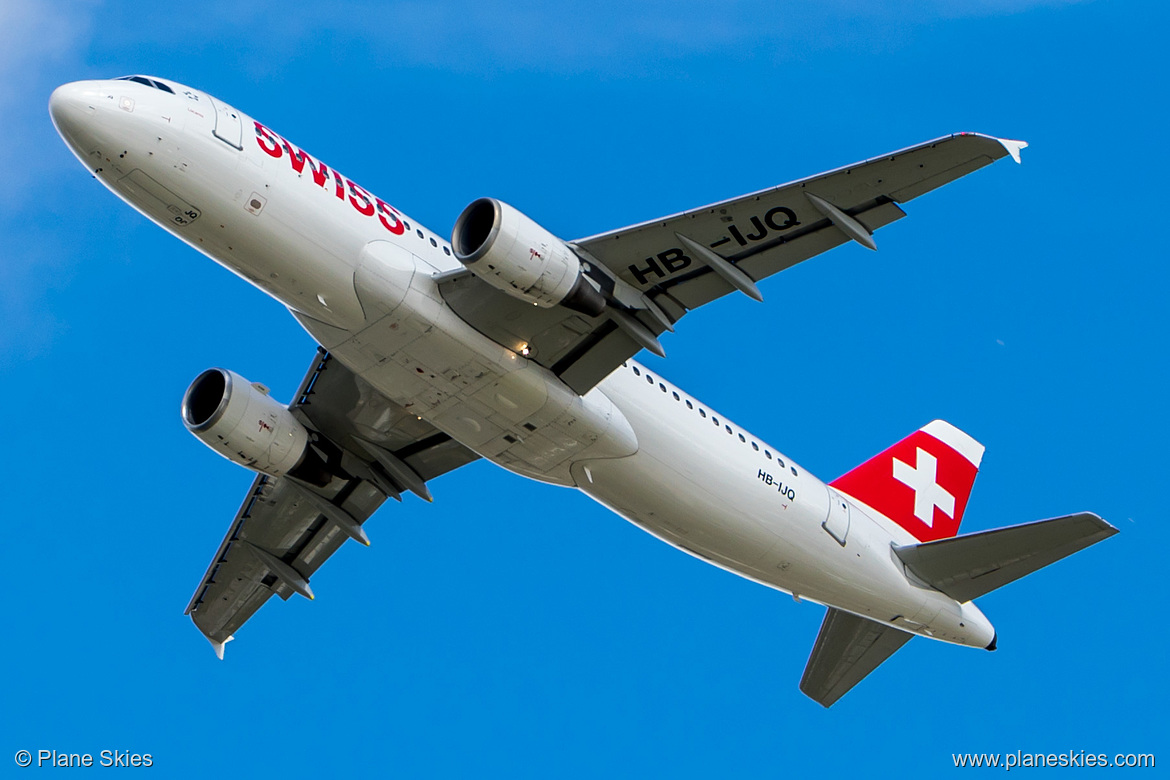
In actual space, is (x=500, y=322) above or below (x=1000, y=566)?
above

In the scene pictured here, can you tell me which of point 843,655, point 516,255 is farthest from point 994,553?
point 516,255

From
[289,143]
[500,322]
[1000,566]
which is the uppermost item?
[289,143]

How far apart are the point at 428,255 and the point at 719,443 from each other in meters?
7.30

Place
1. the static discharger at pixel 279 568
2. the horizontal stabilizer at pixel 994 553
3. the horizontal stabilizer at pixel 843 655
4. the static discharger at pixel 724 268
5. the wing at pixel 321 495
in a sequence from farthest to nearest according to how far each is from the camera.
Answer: the static discharger at pixel 279 568
the horizontal stabilizer at pixel 843 655
the wing at pixel 321 495
the horizontal stabilizer at pixel 994 553
the static discharger at pixel 724 268

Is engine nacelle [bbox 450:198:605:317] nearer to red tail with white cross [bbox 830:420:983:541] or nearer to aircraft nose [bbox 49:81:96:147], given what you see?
aircraft nose [bbox 49:81:96:147]

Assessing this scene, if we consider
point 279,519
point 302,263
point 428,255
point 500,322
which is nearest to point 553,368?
point 500,322

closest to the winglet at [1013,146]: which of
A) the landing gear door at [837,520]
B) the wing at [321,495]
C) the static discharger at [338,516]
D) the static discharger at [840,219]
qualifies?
the static discharger at [840,219]

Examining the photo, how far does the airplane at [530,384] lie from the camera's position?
2286 cm

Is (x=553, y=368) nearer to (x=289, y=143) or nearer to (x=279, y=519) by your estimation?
(x=289, y=143)

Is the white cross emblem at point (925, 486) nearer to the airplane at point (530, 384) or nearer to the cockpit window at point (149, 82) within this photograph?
the airplane at point (530, 384)

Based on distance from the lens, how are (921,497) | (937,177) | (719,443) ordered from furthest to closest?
(921,497) < (719,443) < (937,177)

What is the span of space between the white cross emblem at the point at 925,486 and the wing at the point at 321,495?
10.4 m

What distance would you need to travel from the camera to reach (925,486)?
3241 cm

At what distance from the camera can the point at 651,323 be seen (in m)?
25.0
